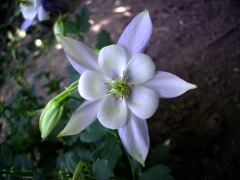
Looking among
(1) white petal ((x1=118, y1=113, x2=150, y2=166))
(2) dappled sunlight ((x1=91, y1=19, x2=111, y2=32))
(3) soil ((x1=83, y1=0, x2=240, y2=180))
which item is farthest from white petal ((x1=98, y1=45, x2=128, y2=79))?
(2) dappled sunlight ((x1=91, y1=19, x2=111, y2=32))

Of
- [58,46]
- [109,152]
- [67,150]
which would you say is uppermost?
[109,152]

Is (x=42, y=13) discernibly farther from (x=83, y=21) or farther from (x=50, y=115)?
(x=50, y=115)

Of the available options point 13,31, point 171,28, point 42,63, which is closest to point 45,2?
point 171,28

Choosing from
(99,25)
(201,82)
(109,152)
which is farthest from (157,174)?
(99,25)

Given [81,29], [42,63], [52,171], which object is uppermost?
[81,29]

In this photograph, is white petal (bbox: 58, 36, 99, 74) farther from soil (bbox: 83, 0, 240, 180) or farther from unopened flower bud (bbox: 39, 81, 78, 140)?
soil (bbox: 83, 0, 240, 180)

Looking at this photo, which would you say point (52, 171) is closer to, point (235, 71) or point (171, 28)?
point (235, 71)

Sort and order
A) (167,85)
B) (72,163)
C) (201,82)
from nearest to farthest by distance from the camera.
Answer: (167,85) → (72,163) → (201,82)
